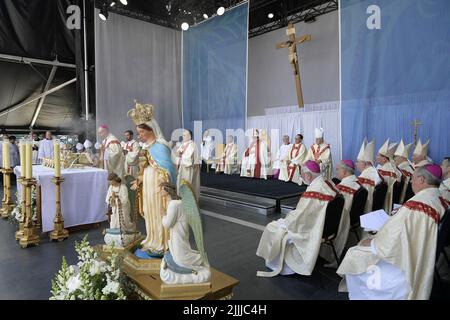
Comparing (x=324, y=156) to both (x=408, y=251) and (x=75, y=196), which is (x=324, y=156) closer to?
(x=75, y=196)

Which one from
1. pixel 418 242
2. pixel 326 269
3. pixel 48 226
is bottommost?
pixel 326 269

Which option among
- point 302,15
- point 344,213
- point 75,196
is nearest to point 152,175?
point 344,213

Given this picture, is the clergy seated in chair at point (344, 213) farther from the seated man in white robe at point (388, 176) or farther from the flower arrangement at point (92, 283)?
the flower arrangement at point (92, 283)

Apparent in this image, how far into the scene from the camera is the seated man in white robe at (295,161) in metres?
9.80

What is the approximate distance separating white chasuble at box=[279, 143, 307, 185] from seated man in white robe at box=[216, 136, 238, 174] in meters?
2.24

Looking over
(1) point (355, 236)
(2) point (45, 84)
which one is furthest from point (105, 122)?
(1) point (355, 236)

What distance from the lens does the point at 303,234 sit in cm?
361

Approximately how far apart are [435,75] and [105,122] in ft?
34.0

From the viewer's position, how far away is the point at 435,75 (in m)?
7.72

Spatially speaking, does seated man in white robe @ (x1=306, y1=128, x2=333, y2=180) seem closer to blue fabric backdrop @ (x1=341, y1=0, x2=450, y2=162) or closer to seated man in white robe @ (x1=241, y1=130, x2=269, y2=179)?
blue fabric backdrop @ (x1=341, y1=0, x2=450, y2=162)

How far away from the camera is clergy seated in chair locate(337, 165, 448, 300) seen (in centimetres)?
258

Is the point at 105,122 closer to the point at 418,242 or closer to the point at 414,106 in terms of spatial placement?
the point at 414,106

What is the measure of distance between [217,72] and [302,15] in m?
5.00

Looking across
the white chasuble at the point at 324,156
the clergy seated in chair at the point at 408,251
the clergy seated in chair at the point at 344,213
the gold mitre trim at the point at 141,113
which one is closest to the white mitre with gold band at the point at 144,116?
the gold mitre trim at the point at 141,113
